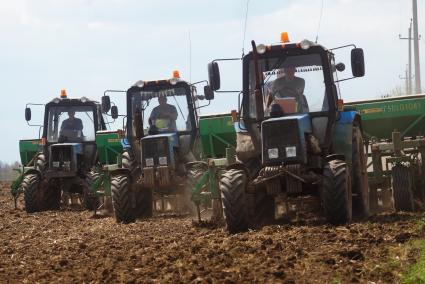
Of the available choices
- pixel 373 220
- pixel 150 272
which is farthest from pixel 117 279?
pixel 373 220

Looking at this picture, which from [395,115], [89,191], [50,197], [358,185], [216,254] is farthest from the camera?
[50,197]

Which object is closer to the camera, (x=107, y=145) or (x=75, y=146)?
(x=75, y=146)

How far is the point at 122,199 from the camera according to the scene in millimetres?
11938

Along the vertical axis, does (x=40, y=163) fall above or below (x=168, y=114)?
below

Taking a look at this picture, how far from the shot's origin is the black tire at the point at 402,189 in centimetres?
1029

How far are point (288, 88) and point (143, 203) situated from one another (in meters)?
4.23

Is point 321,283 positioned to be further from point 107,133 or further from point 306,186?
point 107,133

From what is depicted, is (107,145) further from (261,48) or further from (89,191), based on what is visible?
(261,48)

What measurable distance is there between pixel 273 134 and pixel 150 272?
3.10 metres

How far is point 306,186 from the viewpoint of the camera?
9375mm

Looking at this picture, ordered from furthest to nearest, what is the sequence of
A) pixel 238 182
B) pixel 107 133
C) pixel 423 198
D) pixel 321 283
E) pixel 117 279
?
pixel 107 133 → pixel 423 198 → pixel 238 182 → pixel 117 279 → pixel 321 283

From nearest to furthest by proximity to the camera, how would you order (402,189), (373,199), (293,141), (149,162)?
(293,141), (402,189), (373,199), (149,162)

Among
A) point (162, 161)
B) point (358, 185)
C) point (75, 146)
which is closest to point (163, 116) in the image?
point (162, 161)

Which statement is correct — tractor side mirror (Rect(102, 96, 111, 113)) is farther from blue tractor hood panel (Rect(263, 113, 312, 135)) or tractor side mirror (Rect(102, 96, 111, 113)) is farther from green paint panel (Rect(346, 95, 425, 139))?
blue tractor hood panel (Rect(263, 113, 312, 135))
